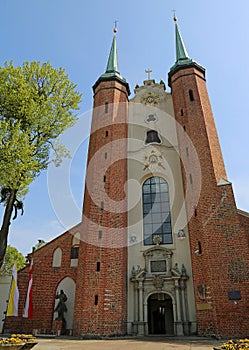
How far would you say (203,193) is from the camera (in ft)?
48.4

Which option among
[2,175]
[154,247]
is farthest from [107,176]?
[2,175]

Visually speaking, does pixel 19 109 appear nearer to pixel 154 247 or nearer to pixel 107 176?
pixel 107 176

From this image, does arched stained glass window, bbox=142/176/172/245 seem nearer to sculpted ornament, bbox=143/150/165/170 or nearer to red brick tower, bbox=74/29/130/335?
sculpted ornament, bbox=143/150/165/170

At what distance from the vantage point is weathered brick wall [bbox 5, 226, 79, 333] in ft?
47.5

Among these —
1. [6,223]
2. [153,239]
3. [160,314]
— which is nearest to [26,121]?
[6,223]

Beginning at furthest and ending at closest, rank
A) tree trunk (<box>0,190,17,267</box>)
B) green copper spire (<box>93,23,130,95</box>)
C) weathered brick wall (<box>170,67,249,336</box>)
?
green copper spire (<box>93,23,130,95</box>) → weathered brick wall (<box>170,67,249,336</box>) → tree trunk (<box>0,190,17,267</box>)

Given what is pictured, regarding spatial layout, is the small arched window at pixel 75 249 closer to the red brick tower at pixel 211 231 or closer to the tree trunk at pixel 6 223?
the red brick tower at pixel 211 231

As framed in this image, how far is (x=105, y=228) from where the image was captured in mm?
15375

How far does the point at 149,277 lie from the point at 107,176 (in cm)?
591

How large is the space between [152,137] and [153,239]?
6.88 metres

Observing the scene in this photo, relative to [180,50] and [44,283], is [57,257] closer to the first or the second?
[44,283]

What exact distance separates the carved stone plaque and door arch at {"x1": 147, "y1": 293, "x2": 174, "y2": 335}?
1165 mm

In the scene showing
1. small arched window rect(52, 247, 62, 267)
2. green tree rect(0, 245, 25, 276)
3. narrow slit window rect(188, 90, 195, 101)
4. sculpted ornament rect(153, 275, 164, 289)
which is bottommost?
sculpted ornament rect(153, 275, 164, 289)

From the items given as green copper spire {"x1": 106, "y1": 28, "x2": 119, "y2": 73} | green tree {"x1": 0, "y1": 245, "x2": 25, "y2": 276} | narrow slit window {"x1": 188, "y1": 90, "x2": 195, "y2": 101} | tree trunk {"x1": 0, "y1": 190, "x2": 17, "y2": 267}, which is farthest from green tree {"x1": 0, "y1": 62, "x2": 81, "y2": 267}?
green tree {"x1": 0, "y1": 245, "x2": 25, "y2": 276}
